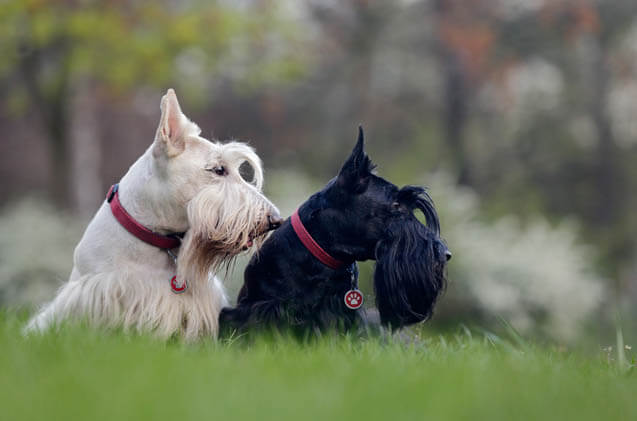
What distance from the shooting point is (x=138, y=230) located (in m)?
3.57

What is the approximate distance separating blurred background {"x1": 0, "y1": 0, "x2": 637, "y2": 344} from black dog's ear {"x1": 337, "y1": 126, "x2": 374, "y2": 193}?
421 cm

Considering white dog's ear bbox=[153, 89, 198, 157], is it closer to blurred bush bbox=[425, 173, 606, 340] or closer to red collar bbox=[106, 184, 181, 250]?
red collar bbox=[106, 184, 181, 250]

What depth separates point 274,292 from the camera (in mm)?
3777

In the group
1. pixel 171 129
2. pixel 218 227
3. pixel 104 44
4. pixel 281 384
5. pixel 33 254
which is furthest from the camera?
pixel 104 44

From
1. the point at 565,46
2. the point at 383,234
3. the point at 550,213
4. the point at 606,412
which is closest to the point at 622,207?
the point at 550,213

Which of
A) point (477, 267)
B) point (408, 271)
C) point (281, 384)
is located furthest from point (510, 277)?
point (281, 384)

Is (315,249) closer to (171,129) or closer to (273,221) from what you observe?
(273,221)

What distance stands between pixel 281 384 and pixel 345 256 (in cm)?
149

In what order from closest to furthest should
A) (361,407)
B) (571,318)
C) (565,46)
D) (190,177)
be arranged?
(361,407) → (190,177) → (571,318) → (565,46)

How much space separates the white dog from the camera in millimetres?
3520

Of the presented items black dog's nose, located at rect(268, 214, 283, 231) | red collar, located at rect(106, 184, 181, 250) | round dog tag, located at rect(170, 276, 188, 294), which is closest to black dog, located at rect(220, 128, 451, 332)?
black dog's nose, located at rect(268, 214, 283, 231)

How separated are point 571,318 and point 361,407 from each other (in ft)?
26.4

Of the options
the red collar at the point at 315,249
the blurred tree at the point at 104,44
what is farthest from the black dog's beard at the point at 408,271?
the blurred tree at the point at 104,44

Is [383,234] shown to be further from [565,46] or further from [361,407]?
[565,46]
